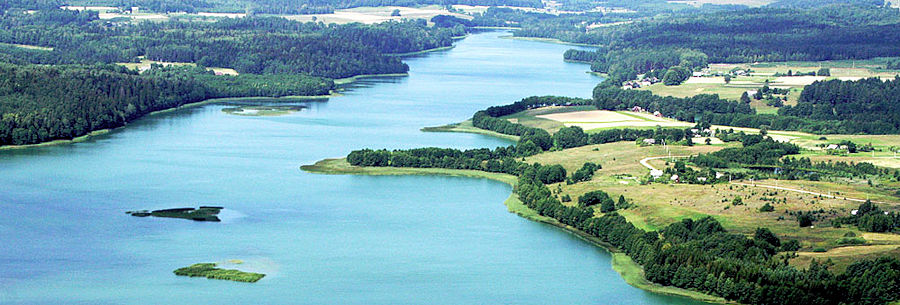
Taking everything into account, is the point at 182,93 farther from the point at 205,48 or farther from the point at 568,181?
the point at 568,181

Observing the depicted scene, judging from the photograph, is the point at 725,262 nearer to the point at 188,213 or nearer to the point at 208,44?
the point at 188,213

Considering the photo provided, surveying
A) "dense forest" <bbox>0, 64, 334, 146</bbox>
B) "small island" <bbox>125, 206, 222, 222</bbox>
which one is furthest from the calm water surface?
"dense forest" <bbox>0, 64, 334, 146</bbox>

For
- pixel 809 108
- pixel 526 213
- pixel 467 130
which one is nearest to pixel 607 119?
pixel 467 130

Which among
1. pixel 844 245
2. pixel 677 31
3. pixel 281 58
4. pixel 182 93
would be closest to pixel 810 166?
pixel 844 245

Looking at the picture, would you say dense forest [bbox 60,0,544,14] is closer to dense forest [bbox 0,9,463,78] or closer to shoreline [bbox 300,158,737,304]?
dense forest [bbox 0,9,463,78]

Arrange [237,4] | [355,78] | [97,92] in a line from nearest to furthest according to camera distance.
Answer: [97,92], [355,78], [237,4]

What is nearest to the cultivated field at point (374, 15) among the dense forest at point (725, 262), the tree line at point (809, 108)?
the tree line at point (809, 108)

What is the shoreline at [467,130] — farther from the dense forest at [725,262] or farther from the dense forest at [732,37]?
the dense forest at [732,37]
